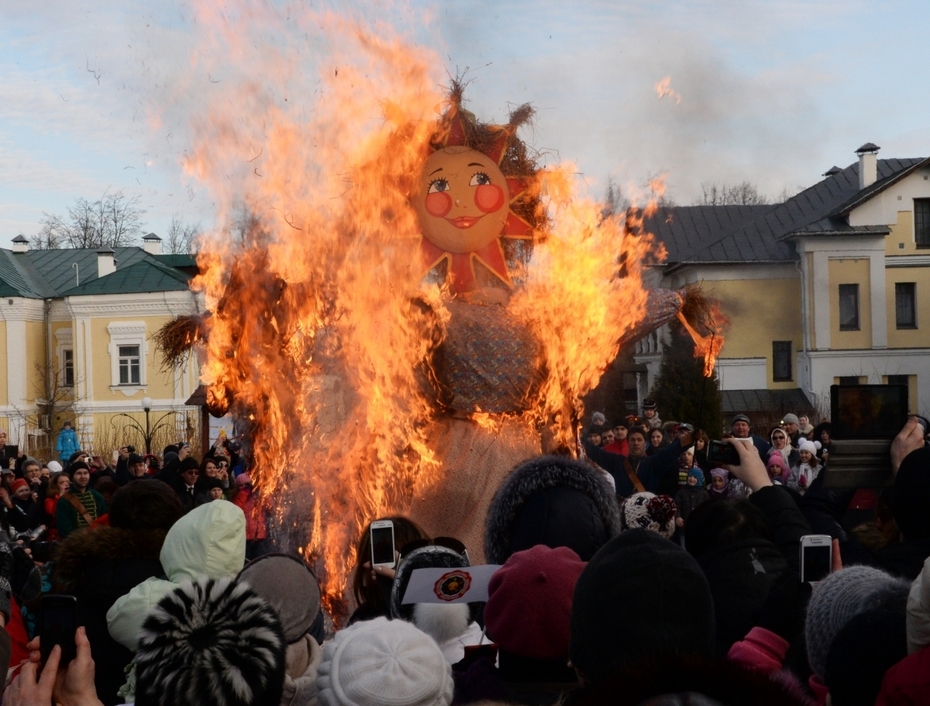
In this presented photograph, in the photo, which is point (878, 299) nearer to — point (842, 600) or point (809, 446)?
point (809, 446)

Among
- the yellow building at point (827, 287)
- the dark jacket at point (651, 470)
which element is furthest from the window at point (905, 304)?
the dark jacket at point (651, 470)

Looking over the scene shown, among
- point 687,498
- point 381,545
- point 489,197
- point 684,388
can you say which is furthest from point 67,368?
point 381,545

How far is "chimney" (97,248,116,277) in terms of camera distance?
42.4 metres

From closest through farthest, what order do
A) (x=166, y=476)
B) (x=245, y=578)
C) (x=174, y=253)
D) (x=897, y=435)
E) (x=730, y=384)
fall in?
(x=245, y=578)
(x=897, y=435)
(x=166, y=476)
(x=730, y=384)
(x=174, y=253)

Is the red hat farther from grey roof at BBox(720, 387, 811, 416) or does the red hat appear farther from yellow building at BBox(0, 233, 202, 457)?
yellow building at BBox(0, 233, 202, 457)

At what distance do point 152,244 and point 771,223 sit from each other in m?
22.8

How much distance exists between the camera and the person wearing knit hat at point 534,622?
121 inches

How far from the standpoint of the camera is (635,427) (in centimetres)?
1041

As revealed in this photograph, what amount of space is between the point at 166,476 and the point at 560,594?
870 centimetres

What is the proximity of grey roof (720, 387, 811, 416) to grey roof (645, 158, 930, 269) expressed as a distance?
4.26 metres

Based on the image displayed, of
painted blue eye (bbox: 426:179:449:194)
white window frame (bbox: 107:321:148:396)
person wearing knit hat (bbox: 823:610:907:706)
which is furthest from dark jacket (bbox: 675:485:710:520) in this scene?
white window frame (bbox: 107:321:148:396)

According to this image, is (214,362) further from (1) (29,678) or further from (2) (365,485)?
(1) (29,678)

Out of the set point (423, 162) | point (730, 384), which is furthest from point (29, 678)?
point (730, 384)

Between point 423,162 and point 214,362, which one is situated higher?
point 423,162
